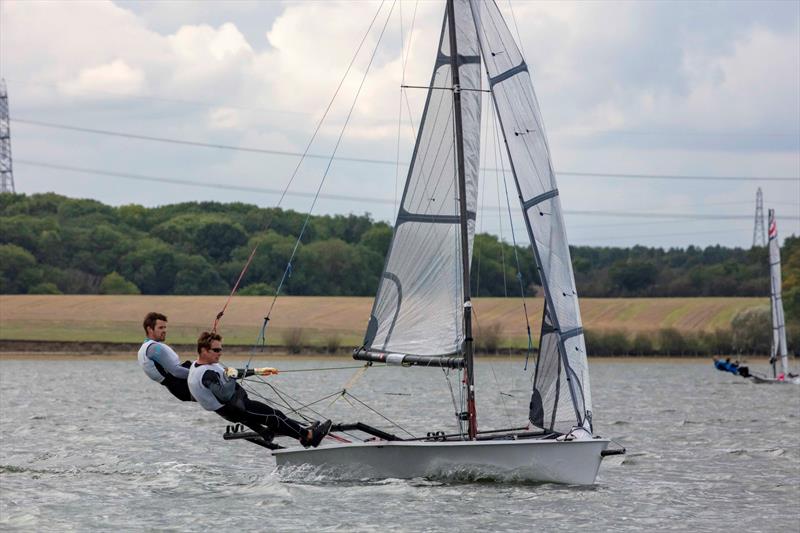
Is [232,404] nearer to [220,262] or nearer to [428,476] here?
[428,476]

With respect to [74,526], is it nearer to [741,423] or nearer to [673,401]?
[741,423]

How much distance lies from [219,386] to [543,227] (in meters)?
5.37

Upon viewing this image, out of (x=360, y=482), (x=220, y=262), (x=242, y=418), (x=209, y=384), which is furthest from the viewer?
(x=220, y=262)

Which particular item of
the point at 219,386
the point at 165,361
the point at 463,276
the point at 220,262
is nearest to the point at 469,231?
the point at 463,276

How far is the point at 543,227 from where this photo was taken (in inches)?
798

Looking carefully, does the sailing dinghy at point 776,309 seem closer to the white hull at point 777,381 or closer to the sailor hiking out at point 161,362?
the white hull at point 777,381

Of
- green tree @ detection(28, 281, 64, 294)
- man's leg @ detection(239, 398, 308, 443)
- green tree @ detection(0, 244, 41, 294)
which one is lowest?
man's leg @ detection(239, 398, 308, 443)

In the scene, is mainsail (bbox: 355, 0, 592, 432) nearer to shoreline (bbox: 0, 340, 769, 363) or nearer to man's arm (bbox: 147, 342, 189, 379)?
man's arm (bbox: 147, 342, 189, 379)

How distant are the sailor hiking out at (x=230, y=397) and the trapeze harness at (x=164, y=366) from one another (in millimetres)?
238

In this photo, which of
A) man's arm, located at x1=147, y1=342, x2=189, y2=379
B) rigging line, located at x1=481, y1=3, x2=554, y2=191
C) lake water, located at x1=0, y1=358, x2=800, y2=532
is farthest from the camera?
rigging line, located at x1=481, y1=3, x2=554, y2=191

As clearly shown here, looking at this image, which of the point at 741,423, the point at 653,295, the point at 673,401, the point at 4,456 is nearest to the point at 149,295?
the point at 653,295

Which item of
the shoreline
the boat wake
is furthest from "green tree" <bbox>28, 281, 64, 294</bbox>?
the boat wake

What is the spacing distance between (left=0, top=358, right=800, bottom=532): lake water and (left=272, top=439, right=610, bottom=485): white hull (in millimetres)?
191

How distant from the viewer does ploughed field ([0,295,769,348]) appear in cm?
8544
